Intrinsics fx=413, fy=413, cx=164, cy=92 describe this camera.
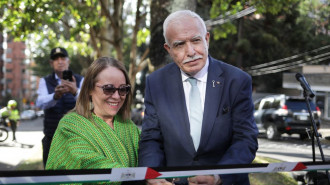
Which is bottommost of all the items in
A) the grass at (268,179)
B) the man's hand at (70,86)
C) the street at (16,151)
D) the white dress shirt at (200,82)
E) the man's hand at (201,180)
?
the street at (16,151)

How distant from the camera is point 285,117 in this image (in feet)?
9.92

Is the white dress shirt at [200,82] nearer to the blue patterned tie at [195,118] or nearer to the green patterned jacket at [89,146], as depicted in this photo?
the blue patterned tie at [195,118]

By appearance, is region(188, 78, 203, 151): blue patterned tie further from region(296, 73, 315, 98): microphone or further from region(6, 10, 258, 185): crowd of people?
region(296, 73, 315, 98): microphone

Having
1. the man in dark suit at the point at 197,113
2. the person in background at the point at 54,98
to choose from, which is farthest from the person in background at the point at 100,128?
the person in background at the point at 54,98

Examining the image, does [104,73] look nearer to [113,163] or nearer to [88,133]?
[88,133]

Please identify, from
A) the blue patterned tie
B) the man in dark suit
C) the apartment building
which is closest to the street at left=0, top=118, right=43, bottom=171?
the man in dark suit

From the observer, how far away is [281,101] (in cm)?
322

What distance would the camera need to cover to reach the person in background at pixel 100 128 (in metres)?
2.05

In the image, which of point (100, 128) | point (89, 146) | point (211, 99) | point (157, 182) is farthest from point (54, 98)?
point (157, 182)

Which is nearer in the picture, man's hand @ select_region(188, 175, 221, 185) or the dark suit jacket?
man's hand @ select_region(188, 175, 221, 185)

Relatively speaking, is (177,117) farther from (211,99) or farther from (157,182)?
(157,182)

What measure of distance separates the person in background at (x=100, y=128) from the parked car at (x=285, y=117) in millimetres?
971

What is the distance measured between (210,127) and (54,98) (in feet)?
8.11

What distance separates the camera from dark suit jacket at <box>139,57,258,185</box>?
2072 millimetres
